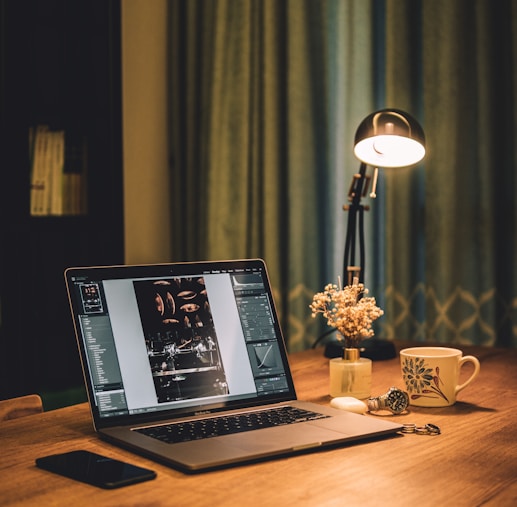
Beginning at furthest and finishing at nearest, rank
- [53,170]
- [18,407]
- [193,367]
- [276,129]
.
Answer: [276,129], [53,170], [18,407], [193,367]

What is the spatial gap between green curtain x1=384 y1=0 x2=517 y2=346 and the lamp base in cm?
78

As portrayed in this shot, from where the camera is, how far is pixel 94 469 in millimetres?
950

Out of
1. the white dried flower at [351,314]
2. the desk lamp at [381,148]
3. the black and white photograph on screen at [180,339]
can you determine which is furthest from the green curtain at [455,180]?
the black and white photograph on screen at [180,339]

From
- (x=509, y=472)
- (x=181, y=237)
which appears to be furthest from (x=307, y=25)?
(x=509, y=472)

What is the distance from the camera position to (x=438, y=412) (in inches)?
50.4

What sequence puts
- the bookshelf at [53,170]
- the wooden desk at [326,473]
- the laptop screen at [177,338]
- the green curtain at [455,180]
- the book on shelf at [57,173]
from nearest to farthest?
the wooden desk at [326,473], the laptop screen at [177,338], the green curtain at [455,180], the bookshelf at [53,170], the book on shelf at [57,173]

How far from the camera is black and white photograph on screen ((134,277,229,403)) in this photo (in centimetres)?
121

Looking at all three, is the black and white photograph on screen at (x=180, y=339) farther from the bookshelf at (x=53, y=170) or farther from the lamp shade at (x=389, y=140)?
the bookshelf at (x=53, y=170)

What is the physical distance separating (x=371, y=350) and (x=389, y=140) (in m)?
0.48

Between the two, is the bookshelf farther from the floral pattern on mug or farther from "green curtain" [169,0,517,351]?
the floral pattern on mug

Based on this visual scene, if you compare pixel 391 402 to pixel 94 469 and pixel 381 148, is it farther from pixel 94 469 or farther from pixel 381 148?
pixel 381 148

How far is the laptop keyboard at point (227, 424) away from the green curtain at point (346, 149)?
1441mm

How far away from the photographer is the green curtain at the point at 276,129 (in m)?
2.82

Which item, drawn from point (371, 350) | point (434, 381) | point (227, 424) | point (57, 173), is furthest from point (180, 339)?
point (57, 173)
